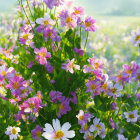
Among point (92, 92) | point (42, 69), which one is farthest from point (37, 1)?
point (92, 92)

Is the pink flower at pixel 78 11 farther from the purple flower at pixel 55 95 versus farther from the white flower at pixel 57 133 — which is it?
the white flower at pixel 57 133

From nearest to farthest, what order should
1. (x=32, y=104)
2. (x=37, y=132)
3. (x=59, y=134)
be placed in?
(x=59, y=134), (x=32, y=104), (x=37, y=132)

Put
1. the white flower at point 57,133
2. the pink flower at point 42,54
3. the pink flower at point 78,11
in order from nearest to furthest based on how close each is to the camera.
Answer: the white flower at point 57,133
the pink flower at point 42,54
the pink flower at point 78,11

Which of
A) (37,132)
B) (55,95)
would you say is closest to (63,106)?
(55,95)

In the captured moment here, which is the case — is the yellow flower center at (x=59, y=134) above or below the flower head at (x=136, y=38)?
below

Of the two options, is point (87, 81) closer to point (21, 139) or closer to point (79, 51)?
point (79, 51)

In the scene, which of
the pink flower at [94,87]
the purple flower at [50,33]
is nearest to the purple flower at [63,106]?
the pink flower at [94,87]

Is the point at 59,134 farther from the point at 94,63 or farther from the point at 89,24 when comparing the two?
the point at 89,24

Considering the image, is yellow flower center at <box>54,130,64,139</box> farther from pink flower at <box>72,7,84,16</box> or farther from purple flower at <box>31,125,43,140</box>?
pink flower at <box>72,7,84,16</box>

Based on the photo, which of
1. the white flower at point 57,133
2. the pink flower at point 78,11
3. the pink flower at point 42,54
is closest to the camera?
the white flower at point 57,133

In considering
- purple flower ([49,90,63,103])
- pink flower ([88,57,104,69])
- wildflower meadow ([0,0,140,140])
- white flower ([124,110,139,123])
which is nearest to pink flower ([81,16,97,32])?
wildflower meadow ([0,0,140,140])

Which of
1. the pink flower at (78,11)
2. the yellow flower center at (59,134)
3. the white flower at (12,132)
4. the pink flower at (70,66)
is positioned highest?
the pink flower at (78,11)
